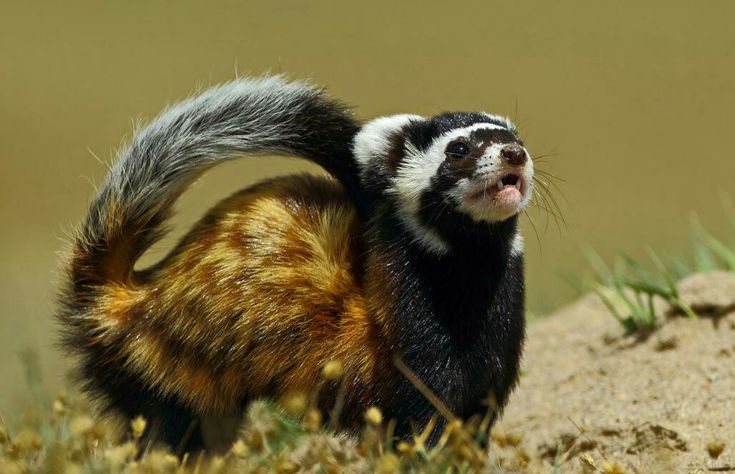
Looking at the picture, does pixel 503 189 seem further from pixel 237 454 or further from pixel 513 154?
pixel 237 454

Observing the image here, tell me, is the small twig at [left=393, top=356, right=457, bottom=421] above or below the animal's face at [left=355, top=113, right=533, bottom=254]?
below

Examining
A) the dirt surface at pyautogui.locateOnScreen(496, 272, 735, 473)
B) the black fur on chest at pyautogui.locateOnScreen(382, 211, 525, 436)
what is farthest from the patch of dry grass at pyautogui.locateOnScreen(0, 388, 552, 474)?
the dirt surface at pyautogui.locateOnScreen(496, 272, 735, 473)

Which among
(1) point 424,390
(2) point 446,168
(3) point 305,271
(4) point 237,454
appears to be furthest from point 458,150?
(4) point 237,454

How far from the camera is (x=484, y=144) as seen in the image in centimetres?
541

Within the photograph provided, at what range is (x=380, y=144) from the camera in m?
5.71

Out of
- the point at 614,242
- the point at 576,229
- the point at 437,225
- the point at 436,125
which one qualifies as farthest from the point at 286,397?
the point at 576,229

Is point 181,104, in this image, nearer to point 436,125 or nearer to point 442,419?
point 436,125

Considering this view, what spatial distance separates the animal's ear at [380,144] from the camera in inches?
224

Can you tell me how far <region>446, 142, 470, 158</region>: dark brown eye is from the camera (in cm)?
546

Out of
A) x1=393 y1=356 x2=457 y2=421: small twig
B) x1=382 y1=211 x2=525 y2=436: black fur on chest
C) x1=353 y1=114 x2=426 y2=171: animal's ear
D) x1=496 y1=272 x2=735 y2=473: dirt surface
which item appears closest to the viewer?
x1=393 y1=356 x2=457 y2=421: small twig

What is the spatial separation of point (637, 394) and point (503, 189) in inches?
75.3

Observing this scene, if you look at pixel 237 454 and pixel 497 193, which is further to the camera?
pixel 497 193

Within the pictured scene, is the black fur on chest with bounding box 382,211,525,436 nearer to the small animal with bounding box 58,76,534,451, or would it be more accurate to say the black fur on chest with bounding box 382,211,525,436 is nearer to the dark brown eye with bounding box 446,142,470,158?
the small animal with bounding box 58,76,534,451

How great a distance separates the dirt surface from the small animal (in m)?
0.70
